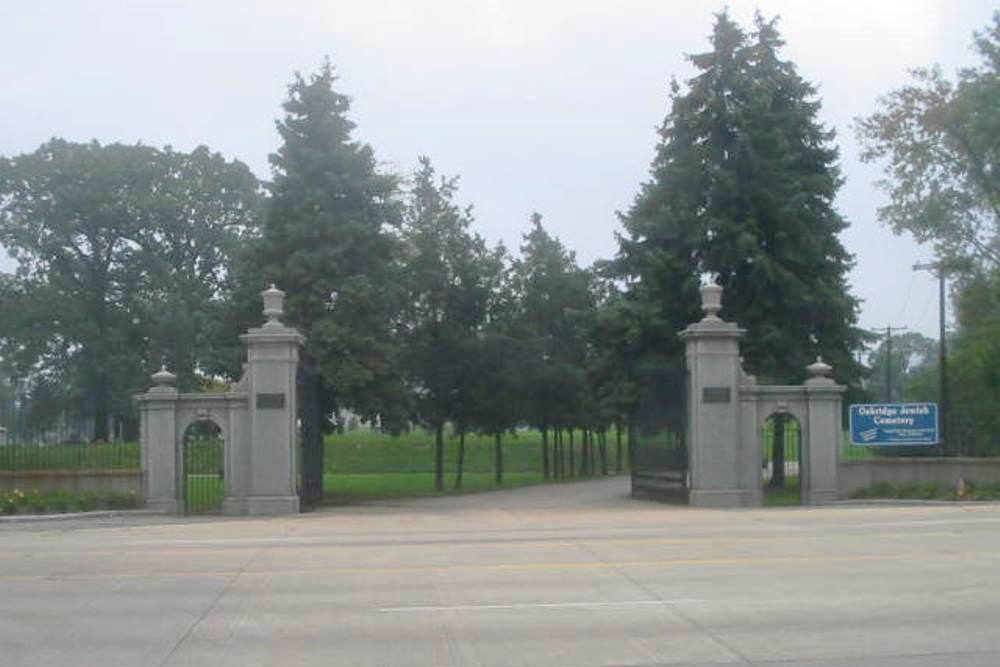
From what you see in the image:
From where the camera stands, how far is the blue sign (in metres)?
31.3

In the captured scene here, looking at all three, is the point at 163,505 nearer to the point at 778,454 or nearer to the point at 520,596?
the point at 778,454

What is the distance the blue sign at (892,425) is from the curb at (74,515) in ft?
51.2

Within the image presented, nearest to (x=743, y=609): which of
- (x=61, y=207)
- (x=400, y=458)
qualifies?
(x=61, y=207)

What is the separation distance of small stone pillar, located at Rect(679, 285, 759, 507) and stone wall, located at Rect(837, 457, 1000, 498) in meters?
2.67

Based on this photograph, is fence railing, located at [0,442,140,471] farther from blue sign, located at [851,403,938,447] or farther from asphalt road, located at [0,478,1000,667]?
blue sign, located at [851,403,938,447]

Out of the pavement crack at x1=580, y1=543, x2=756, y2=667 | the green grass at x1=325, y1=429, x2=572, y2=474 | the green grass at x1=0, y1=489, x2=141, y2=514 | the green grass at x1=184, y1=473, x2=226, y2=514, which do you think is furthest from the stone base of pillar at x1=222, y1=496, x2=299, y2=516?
the green grass at x1=325, y1=429, x2=572, y2=474

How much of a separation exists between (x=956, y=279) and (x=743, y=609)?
123 feet

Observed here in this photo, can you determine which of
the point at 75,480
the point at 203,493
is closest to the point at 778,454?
the point at 203,493

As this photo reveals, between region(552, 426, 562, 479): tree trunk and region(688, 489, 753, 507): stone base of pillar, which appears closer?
region(688, 489, 753, 507): stone base of pillar

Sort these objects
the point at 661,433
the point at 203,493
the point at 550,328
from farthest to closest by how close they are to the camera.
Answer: the point at 550,328, the point at 661,433, the point at 203,493

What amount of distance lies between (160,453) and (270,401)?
2.63 meters

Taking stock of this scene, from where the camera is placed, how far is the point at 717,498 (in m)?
30.5

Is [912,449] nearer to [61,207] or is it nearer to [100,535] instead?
[100,535]

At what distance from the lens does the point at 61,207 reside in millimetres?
59094
